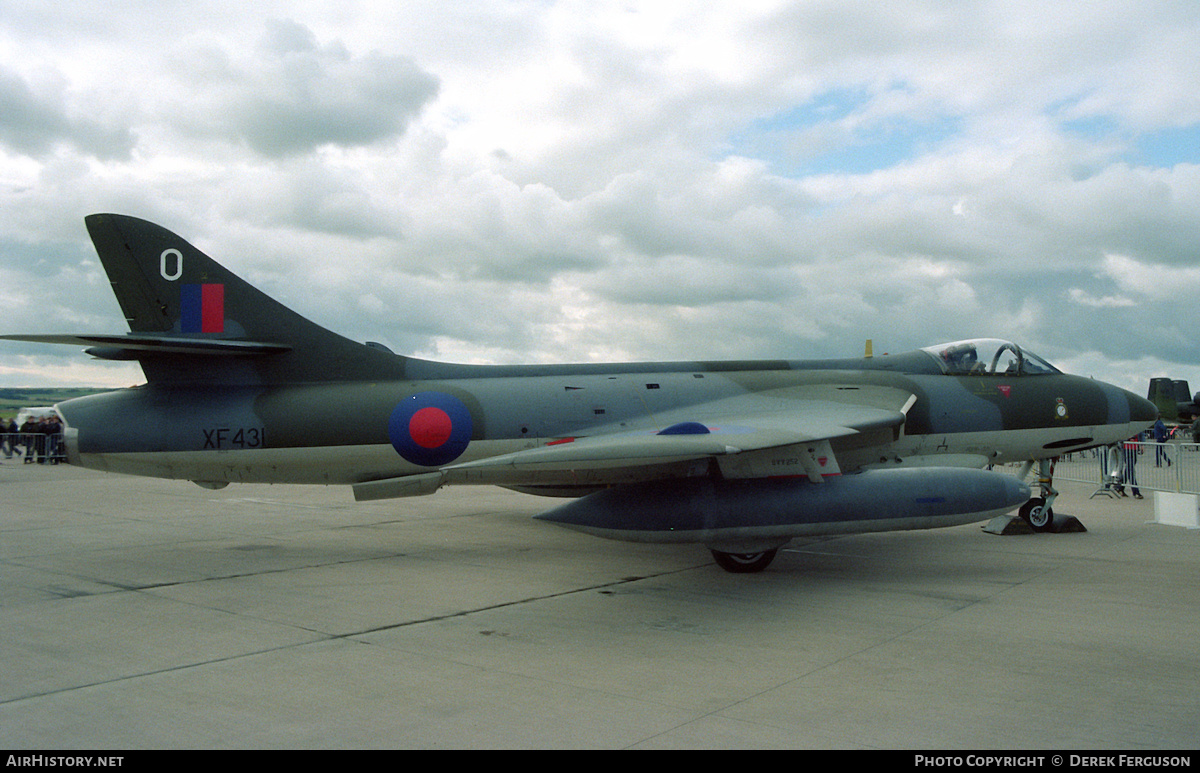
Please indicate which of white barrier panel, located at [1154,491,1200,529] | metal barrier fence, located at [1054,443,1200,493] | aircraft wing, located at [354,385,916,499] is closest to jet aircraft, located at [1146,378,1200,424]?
metal barrier fence, located at [1054,443,1200,493]

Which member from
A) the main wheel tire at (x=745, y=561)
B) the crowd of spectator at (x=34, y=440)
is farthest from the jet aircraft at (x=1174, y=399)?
the crowd of spectator at (x=34, y=440)

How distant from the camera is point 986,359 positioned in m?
11.7

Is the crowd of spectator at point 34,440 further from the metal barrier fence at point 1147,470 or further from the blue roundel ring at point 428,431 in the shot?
the metal barrier fence at point 1147,470

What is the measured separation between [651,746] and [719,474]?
15.4ft

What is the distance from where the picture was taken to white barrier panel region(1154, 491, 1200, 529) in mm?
12266

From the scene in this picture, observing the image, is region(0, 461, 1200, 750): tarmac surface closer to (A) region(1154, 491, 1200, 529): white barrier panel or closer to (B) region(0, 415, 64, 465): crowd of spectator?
(A) region(1154, 491, 1200, 529): white barrier panel

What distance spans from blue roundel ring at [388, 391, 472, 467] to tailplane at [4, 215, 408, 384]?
74 centimetres

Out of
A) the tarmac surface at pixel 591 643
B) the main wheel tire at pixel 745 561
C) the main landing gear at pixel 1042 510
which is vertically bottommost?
the tarmac surface at pixel 591 643

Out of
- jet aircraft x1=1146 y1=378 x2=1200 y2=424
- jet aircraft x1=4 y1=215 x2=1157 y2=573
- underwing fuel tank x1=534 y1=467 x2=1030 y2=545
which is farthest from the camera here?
jet aircraft x1=1146 y1=378 x2=1200 y2=424

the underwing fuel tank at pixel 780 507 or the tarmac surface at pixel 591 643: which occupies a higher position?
the underwing fuel tank at pixel 780 507

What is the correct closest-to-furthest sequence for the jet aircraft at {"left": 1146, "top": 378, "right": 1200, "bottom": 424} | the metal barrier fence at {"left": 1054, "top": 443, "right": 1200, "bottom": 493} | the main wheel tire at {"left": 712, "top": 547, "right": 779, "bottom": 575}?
the main wheel tire at {"left": 712, "top": 547, "right": 779, "bottom": 575} < the metal barrier fence at {"left": 1054, "top": 443, "right": 1200, "bottom": 493} < the jet aircraft at {"left": 1146, "top": 378, "right": 1200, "bottom": 424}

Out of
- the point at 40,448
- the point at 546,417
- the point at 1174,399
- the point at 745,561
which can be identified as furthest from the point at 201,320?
the point at 1174,399

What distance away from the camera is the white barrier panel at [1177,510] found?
1227cm
